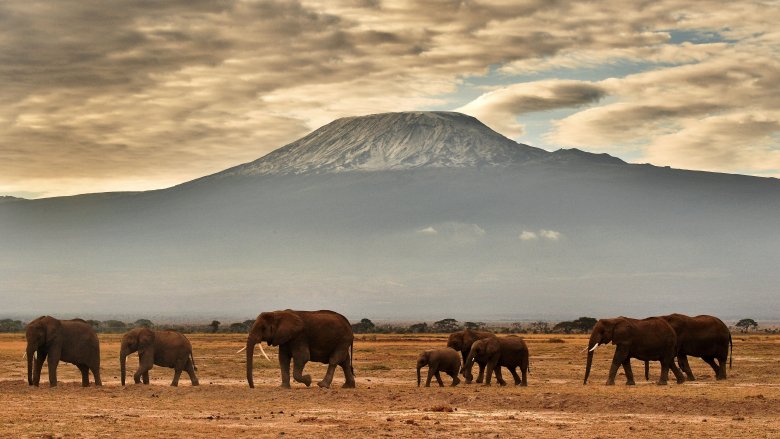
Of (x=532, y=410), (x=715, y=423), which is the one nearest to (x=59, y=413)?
(x=532, y=410)

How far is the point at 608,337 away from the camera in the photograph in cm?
4069

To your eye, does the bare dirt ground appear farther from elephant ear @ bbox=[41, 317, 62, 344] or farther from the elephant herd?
elephant ear @ bbox=[41, 317, 62, 344]

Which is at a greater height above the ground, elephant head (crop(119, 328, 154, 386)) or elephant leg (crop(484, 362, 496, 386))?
elephant head (crop(119, 328, 154, 386))

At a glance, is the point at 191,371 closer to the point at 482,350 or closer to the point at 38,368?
the point at 38,368

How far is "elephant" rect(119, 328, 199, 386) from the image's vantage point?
39125mm

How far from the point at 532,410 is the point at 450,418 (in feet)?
10.9

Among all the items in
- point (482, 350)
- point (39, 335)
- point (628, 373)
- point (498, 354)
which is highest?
point (39, 335)

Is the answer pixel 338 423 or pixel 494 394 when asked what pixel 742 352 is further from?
pixel 338 423

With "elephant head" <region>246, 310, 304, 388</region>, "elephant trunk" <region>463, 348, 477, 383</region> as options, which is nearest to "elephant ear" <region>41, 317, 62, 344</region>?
"elephant head" <region>246, 310, 304, 388</region>

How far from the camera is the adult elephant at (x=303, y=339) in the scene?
121ft

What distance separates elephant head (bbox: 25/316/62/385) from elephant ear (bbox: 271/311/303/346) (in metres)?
7.23

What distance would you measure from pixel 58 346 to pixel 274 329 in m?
7.27

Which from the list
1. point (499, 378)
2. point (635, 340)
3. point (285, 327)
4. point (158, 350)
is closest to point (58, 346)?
point (158, 350)

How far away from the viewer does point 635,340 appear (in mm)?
40750
